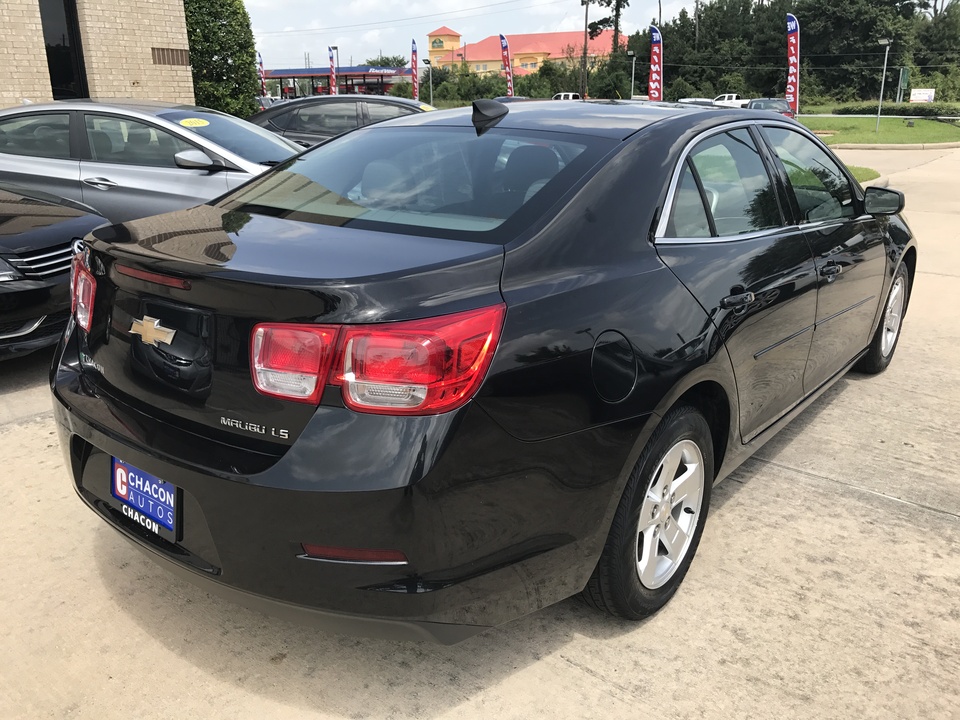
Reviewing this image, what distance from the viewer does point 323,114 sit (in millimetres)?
11164

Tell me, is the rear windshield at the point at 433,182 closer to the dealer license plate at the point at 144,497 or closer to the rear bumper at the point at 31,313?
the dealer license plate at the point at 144,497

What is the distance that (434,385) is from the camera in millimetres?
1933

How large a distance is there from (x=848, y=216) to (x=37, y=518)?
380 centimetres

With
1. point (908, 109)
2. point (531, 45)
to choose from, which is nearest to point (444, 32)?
point (531, 45)

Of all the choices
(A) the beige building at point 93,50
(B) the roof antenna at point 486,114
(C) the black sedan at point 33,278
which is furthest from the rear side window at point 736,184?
(A) the beige building at point 93,50

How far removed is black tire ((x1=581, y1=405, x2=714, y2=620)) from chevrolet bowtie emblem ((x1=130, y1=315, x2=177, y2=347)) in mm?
1321

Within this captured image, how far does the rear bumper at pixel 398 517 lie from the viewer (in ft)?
6.30

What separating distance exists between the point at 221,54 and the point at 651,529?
16172mm

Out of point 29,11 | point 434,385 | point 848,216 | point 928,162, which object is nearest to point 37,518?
point 434,385

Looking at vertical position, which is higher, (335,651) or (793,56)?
(793,56)

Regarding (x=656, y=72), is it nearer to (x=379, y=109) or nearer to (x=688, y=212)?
(x=379, y=109)

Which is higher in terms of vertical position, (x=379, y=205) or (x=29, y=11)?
(x=29, y=11)

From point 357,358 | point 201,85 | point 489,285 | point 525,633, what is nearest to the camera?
point 357,358

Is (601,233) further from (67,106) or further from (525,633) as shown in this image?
(67,106)
